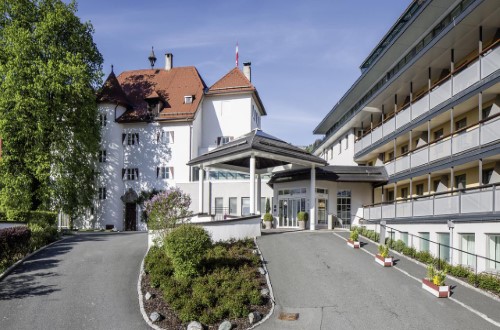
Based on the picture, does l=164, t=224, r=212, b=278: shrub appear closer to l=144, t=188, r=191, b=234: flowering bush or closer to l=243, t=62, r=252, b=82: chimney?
l=144, t=188, r=191, b=234: flowering bush

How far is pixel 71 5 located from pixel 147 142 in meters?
12.6

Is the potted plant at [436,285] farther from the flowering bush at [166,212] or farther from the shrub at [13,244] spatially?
the shrub at [13,244]

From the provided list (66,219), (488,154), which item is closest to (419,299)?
(488,154)

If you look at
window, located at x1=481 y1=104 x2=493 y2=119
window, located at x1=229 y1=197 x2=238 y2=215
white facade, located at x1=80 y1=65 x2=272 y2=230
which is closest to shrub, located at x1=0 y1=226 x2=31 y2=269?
window, located at x1=481 y1=104 x2=493 y2=119

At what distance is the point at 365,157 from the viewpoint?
121 ft

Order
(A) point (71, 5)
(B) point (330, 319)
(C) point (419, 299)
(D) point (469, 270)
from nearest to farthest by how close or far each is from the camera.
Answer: (B) point (330, 319)
(C) point (419, 299)
(D) point (469, 270)
(A) point (71, 5)

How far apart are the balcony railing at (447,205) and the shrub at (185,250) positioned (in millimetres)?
9835

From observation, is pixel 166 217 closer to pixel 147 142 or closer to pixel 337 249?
pixel 337 249

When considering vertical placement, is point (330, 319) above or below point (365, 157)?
below

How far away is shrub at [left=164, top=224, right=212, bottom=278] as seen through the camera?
16438mm

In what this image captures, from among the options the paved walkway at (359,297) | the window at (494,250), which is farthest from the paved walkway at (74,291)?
the window at (494,250)

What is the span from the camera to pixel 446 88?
23.8 metres

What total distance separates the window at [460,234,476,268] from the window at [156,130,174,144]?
28.9 metres

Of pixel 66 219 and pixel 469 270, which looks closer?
pixel 469 270
